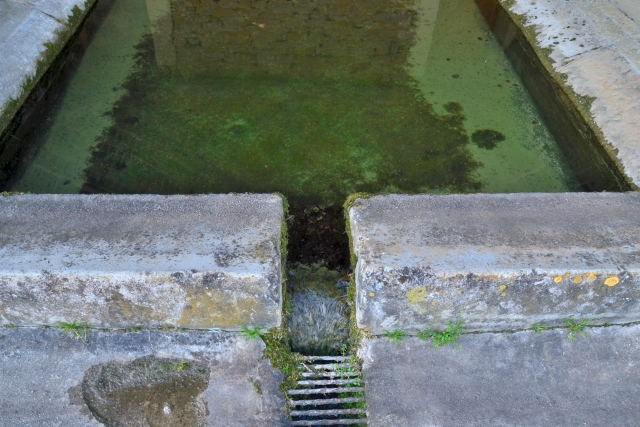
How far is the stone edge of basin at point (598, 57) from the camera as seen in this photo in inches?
114

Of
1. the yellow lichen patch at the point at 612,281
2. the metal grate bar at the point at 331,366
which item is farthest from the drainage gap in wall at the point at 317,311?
the yellow lichen patch at the point at 612,281

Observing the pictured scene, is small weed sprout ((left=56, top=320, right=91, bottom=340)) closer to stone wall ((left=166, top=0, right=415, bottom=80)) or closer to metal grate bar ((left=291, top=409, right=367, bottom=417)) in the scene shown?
metal grate bar ((left=291, top=409, right=367, bottom=417))

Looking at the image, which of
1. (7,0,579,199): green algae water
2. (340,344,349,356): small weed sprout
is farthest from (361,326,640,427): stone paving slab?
(7,0,579,199): green algae water

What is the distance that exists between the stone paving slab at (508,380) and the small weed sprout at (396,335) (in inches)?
0.9

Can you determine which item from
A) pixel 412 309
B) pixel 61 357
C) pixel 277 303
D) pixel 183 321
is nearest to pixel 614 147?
pixel 412 309

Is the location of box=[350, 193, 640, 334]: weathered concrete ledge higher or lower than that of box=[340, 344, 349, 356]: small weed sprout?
higher

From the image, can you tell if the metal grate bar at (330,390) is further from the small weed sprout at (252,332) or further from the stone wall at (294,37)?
the stone wall at (294,37)

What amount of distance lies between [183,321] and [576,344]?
1607 mm

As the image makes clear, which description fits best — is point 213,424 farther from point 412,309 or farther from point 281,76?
point 281,76

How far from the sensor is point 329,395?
203cm

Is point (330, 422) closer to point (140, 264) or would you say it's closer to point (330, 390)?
point (330, 390)

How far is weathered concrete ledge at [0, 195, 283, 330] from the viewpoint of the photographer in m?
1.86

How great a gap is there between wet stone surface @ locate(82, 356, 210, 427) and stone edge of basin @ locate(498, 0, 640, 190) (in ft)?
7.89

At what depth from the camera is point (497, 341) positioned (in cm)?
205
